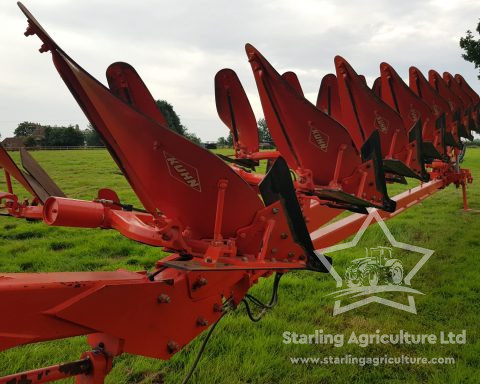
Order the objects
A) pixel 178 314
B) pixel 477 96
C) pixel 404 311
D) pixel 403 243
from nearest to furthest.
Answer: pixel 178 314
pixel 404 311
pixel 403 243
pixel 477 96

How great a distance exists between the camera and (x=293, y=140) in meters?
3.32

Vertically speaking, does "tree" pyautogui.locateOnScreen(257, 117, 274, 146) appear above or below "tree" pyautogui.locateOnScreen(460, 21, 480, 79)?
below

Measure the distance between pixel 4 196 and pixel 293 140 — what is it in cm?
210

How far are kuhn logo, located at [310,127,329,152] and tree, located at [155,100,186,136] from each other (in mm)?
1190

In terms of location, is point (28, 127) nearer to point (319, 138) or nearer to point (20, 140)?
point (20, 140)

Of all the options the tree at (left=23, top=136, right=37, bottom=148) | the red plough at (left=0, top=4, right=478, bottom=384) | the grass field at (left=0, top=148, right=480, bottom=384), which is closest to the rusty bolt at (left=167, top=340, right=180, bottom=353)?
the red plough at (left=0, top=4, right=478, bottom=384)

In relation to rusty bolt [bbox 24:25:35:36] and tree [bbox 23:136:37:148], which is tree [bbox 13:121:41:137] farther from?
rusty bolt [bbox 24:25:35:36]

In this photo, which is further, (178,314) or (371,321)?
(371,321)

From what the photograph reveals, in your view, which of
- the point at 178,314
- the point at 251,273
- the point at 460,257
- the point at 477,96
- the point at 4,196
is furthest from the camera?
the point at 477,96

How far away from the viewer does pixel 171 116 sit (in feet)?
12.7

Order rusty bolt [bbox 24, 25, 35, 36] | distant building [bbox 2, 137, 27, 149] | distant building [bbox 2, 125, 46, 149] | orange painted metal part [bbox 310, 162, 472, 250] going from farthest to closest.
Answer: distant building [bbox 2, 125, 46, 149] → distant building [bbox 2, 137, 27, 149] → orange painted metal part [bbox 310, 162, 472, 250] → rusty bolt [bbox 24, 25, 35, 36]

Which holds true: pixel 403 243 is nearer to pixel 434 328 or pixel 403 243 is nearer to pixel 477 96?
pixel 434 328

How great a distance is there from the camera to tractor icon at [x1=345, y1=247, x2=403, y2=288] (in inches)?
208

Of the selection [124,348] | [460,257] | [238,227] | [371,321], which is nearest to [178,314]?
[124,348]
